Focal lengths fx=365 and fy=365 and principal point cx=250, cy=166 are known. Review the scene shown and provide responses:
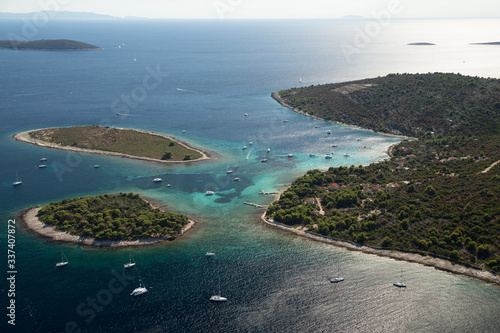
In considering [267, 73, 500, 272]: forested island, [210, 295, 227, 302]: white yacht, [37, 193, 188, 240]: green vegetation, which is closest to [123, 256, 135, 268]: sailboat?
[37, 193, 188, 240]: green vegetation

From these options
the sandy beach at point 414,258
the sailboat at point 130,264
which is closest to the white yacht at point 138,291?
the sailboat at point 130,264

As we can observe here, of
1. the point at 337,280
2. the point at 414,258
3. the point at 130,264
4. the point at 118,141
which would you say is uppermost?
the point at 118,141

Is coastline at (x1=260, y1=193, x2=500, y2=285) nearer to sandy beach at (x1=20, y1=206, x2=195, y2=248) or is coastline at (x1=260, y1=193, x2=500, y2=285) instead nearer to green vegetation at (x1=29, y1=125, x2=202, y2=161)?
sandy beach at (x1=20, y1=206, x2=195, y2=248)

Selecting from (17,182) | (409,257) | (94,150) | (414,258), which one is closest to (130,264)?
(409,257)

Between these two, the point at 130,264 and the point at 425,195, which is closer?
the point at 130,264

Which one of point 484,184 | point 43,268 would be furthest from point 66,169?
point 484,184

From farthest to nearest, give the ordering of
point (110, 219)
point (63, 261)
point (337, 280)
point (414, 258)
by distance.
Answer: point (110, 219)
point (414, 258)
point (63, 261)
point (337, 280)

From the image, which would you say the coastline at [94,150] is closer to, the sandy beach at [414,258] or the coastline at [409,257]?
the coastline at [409,257]

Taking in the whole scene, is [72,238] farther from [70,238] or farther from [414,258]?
[414,258]
